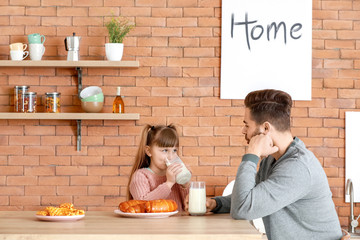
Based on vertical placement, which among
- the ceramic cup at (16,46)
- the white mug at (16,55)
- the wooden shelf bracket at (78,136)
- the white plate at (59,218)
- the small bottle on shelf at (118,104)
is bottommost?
the white plate at (59,218)

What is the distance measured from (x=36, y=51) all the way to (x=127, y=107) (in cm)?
68

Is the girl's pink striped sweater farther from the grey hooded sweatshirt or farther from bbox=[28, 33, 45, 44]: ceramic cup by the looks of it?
bbox=[28, 33, 45, 44]: ceramic cup

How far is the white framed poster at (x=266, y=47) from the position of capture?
11.5 feet

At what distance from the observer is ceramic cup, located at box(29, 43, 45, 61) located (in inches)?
131

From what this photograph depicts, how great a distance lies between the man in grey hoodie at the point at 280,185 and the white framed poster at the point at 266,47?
1.34m

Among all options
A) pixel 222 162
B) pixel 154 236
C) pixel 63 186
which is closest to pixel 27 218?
pixel 154 236

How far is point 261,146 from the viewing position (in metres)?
2.08

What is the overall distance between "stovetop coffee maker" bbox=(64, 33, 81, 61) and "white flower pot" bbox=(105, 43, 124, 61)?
7.4 inches

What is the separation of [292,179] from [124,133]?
5.71 feet

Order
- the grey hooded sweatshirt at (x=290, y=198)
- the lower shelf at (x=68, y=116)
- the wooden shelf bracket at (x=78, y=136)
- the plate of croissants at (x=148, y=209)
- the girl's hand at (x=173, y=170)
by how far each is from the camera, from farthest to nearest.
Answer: the wooden shelf bracket at (x=78, y=136) → the lower shelf at (x=68, y=116) → the girl's hand at (x=173, y=170) → the plate of croissants at (x=148, y=209) → the grey hooded sweatshirt at (x=290, y=198)

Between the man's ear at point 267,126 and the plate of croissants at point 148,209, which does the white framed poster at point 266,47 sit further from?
the plate of croissants at point 148,209

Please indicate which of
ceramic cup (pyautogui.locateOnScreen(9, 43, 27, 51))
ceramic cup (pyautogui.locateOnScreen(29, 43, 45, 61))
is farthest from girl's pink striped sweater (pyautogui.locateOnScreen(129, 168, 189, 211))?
ceramic cup (pyautogui.locateOnScreen(9, 43, 27, 51))

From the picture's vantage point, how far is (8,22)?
3.48m

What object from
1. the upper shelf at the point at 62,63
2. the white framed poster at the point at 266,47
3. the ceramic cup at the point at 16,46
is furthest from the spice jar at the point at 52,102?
the white framed poster at the point at 266,47
